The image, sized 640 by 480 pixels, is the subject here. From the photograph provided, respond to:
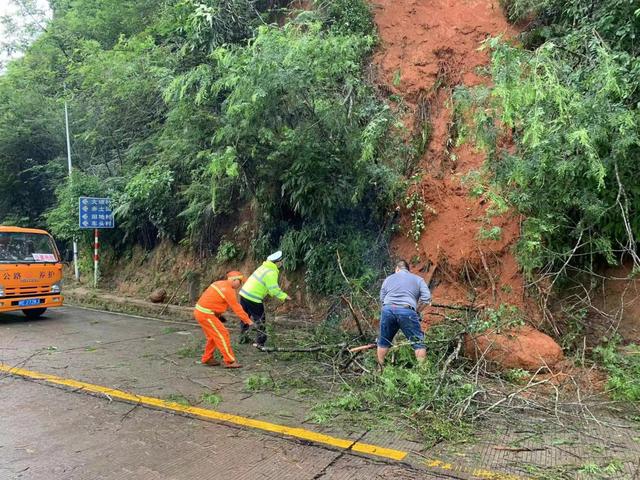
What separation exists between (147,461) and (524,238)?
17.8 feet

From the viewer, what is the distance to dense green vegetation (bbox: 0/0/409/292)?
26.9 ft

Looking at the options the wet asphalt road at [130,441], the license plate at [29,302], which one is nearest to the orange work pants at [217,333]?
the wet asphalt road at [130,441]

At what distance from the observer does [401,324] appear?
21.0 feet

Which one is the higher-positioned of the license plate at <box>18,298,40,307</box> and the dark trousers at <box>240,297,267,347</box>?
the dark trousers at <box>240,297,267,347</box>

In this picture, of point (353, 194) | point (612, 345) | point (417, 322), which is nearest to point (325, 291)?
point (353, 194)

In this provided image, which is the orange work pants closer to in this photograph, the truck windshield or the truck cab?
the truck cab

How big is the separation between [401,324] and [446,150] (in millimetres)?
4473

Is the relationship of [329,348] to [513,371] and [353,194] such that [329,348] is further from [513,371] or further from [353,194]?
[353,194]

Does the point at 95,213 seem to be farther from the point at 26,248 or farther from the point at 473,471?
the point at 473,471

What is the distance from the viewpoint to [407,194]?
9.36 meters

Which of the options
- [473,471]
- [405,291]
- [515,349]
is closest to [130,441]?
[473,471]

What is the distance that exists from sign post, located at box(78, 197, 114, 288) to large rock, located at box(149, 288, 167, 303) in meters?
2.94

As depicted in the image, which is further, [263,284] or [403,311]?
[263,284]

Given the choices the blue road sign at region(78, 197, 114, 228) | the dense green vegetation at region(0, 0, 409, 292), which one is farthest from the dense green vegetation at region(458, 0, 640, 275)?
the blue road sign at region(78, 197, 114, 228)
